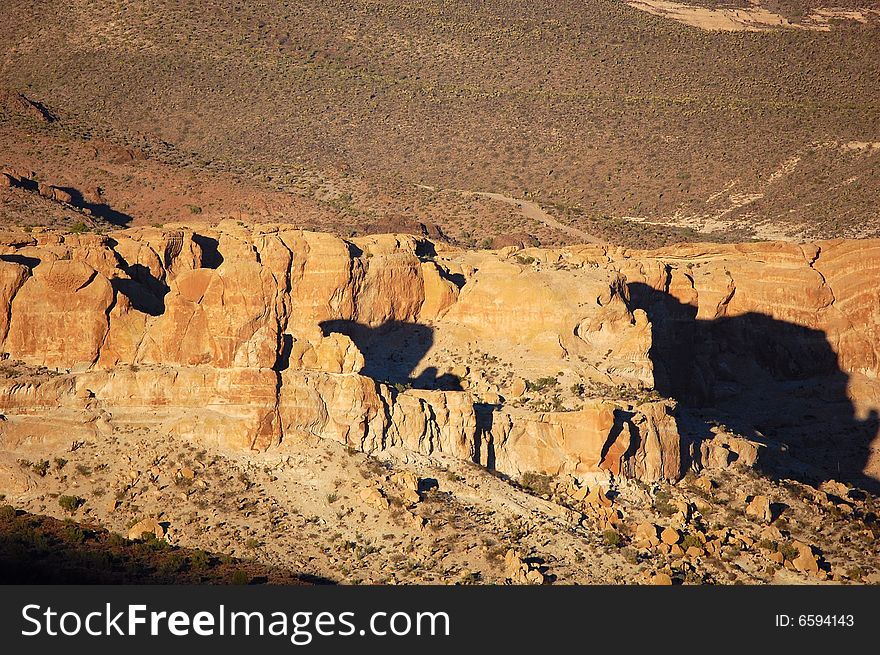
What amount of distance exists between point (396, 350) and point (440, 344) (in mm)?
1966

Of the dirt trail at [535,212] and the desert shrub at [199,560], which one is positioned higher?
the dirt trail at [535,212]

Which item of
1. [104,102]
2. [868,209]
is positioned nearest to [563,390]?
[868,209]

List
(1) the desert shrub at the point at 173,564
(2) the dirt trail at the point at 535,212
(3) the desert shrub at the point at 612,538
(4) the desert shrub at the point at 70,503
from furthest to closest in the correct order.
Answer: (2) the dirt trail at the point at 535,212 → (3) the desert shrub at the point at 612,538 → (4) the desert shrub at the point at 70,503 → (1) the desert shrub at the point at 173,564

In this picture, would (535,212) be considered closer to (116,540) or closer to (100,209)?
(100,209)

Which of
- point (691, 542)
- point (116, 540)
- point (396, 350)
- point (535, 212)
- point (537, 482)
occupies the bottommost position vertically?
point (116, 540)

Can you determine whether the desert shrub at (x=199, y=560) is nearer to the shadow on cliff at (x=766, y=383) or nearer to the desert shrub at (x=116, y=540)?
the desert shrub at (x=116, y=540)

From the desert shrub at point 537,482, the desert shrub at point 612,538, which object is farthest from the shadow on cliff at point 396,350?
the desert shrub at point 612,538

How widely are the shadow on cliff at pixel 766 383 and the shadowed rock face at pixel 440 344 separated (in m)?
0.13

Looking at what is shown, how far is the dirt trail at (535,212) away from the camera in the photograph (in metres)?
119

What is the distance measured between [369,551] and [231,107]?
9990 cm

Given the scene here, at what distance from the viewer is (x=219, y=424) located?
191 ft

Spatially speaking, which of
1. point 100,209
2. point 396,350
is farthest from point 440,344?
point 100,209

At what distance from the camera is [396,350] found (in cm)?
6881

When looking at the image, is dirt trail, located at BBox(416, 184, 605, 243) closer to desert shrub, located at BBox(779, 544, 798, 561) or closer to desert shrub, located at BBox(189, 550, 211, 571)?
desert shrub, located at BBox(779, 544, 798, 561)
